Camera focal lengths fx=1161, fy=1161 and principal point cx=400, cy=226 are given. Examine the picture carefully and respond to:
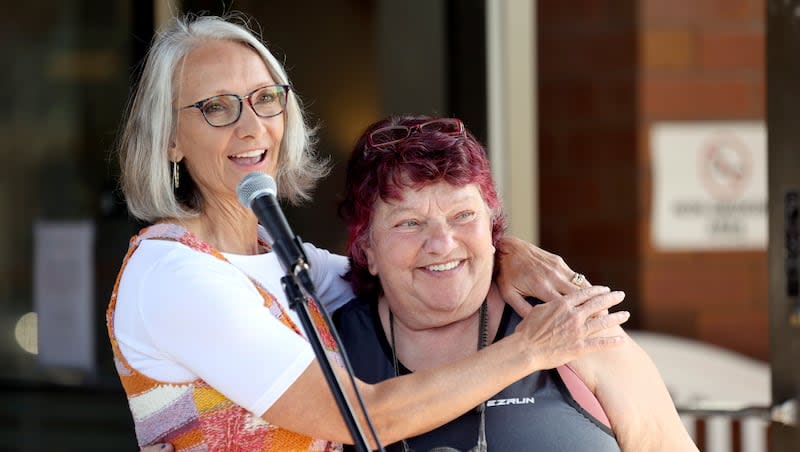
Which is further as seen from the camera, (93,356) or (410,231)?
(93,356)

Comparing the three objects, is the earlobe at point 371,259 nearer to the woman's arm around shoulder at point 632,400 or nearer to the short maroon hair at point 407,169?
the short maroon hair at point 407,169

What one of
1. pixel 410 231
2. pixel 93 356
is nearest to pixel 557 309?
pixel 410 231

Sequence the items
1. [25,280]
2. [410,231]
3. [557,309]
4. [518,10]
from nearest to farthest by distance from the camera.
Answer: [557,309] < [410,231] < [25,280] < [518,10]

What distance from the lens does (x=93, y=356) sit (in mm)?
3504

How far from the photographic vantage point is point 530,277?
1.99m

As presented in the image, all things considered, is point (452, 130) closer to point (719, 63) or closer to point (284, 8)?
point (284, 8)

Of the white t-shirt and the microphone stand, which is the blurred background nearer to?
the white t-shirt

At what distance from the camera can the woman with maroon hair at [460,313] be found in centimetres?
187

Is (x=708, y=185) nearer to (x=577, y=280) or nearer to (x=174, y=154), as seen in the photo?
(x=577, y=280)

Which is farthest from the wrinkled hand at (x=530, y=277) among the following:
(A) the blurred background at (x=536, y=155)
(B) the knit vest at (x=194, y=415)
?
(A) the blurred background at (x=536, y=155)

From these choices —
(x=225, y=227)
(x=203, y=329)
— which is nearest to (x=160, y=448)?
(x=203, y=329)

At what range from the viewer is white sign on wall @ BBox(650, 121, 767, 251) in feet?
14.7

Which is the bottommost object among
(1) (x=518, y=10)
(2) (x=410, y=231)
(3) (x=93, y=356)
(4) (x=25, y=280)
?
(3) (x=93, y=356)

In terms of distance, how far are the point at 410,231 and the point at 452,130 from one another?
0.19m
